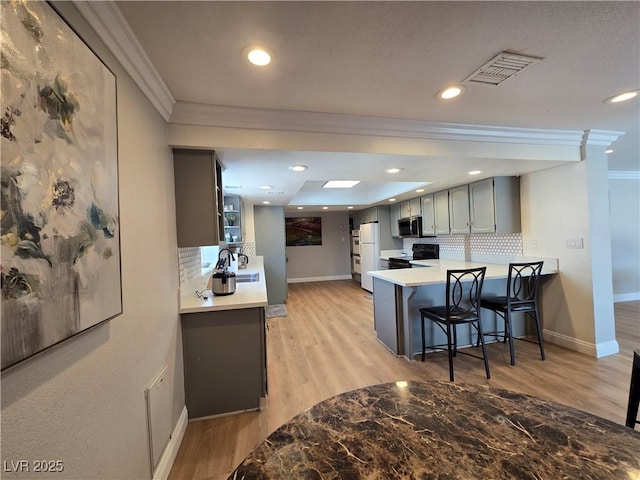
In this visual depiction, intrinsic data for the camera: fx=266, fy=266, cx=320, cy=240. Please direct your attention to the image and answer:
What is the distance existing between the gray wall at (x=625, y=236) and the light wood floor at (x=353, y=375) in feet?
3.43

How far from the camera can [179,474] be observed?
59.8 inches

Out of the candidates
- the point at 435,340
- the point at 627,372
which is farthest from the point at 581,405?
the point at 435,340

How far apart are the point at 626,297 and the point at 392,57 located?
6.41m

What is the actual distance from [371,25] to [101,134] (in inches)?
46.4

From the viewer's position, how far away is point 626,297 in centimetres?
474

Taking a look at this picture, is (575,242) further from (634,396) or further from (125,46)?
(125,46)

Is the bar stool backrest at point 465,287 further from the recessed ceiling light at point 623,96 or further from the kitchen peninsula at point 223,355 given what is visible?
the kitchen peninsula at point 223,355

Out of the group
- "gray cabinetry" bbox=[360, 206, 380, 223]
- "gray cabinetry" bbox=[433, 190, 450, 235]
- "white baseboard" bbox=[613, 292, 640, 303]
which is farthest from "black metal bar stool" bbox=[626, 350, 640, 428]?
"white baseboard" bbox=[613, 292, 640, 303]

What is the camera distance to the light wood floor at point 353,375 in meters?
1.75

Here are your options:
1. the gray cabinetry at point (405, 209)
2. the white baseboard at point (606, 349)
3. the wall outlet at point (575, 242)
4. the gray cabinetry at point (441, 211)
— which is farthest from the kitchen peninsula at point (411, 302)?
the gray cabinetry at point (405, 209)

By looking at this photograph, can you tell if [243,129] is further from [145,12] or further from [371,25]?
[371,25]

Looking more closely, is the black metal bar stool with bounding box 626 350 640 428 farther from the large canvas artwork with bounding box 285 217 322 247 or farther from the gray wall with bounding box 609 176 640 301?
the large canvas artwork with bounding box 285 217 322 247

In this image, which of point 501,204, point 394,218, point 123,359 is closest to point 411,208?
point 394,218

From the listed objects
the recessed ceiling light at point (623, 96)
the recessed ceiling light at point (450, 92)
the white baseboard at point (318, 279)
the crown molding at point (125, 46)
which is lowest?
the white baseboard at point (318, 279)
